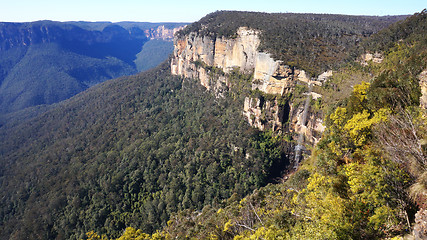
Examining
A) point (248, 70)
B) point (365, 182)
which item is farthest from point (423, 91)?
point (248, 70)

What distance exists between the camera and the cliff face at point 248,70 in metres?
53.2

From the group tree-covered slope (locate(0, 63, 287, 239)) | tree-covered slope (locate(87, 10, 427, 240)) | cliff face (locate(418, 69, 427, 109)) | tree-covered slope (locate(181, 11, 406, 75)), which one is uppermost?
tree-covered slope (locate(181, 11, 406, 75))

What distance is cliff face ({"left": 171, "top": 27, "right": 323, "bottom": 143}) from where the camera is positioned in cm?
5325

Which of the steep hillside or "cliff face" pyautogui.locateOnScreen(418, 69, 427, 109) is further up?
"cliff face" pyautogui.locateOnScreen(418, 69, 427, 109)

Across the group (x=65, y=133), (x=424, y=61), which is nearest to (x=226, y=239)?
(x=424, y=61)

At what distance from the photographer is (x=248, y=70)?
225 ft

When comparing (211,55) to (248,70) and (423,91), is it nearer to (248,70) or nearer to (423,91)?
(248,70)

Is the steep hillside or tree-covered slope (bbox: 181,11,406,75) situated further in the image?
tree-covered slope (bbox: 181,11,406,75)

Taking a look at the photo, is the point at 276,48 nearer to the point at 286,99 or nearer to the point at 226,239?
the point at 286,99

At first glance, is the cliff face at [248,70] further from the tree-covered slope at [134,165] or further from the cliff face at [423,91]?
the cliff face at [423,91]

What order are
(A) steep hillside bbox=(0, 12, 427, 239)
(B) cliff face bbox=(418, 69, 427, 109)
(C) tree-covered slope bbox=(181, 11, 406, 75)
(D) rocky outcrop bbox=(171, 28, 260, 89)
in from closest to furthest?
1. (A) steep hillside bbox=(0, 12, 427, 239)
2. (B) cliff face bbox=(418, 69, 427, 109)
3. (C) tree-covered slope bbox=(181, 11, 406, 75)
4. (D) rocky outcrop bbox=(171, 28, 260, 89)

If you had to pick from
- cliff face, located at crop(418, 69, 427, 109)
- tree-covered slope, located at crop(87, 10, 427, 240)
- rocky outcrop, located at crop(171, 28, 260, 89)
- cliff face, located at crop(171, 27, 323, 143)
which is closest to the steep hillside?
tree-covered slope, located at crop(87, 10, 427, 240)

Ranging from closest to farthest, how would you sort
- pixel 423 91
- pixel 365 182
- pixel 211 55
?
pixel 365 182 < pixel 423 91 < pixel 211 55

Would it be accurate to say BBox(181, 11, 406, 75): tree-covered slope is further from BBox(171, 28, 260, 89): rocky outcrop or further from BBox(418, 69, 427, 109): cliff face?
BBox(418, 69, 427, 109): cliff face
